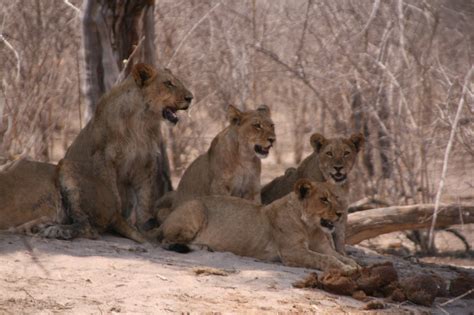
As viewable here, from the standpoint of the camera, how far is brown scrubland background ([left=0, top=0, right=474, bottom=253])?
12.4 m

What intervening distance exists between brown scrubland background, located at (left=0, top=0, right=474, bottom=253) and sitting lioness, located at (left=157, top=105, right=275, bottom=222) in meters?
2.16

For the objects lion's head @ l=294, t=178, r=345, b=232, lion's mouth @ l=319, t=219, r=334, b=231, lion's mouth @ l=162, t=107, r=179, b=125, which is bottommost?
lion's mouth @ l=319, t=219, r=334, b=231

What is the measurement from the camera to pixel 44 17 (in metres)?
13.7

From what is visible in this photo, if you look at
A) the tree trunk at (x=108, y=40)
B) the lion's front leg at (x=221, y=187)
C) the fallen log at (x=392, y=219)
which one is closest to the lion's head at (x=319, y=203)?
the lion's front leg at (x=221, y=187)

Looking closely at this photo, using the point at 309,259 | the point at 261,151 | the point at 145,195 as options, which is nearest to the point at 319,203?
the point at 309,259

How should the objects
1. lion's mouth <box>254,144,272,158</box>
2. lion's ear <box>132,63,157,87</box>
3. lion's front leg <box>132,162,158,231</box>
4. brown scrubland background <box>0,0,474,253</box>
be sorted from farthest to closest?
brown scrubland background <box>0,0,474,253</box>, lion's mouth <box>254,144,272,158</box>, lion's front leg <box>132,162,158,231</box>, lion's ear <box>132,63,157,87</box>

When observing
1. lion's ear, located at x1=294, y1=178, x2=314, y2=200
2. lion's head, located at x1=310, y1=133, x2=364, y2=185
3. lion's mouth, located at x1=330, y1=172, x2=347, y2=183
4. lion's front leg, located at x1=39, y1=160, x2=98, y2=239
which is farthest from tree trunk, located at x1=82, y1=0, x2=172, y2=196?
lion's ear, located at x1=294, y1=178, x2=314, y2=200

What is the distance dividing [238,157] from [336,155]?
0.93m

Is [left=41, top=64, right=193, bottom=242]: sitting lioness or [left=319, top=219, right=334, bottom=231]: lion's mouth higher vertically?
[left=41, top=64, right=193, bottom=242]: sitting lioness

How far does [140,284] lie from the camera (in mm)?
7082

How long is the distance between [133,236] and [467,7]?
3.44m

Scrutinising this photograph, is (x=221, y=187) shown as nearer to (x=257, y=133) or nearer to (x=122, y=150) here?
(x=257, y=133)

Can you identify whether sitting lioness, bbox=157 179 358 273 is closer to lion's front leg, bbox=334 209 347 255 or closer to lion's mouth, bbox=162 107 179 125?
lion's front leg, bbox=334 209 347 255

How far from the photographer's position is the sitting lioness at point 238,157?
941 centimetres
